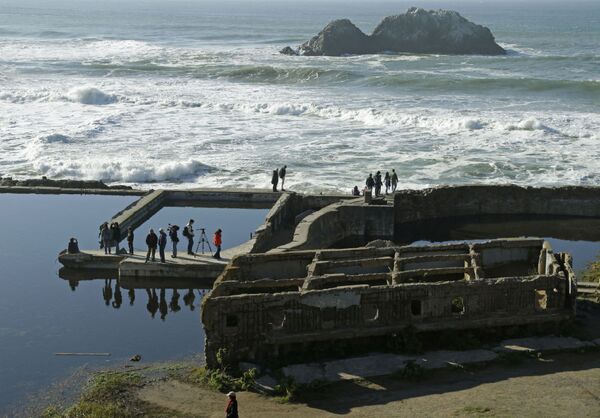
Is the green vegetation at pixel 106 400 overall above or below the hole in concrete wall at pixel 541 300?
below

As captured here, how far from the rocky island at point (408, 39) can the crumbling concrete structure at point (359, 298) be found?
77866 mm

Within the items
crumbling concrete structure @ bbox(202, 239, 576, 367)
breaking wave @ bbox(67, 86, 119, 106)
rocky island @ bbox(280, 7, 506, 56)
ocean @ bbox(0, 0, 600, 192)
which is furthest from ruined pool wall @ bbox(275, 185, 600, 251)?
rocky island @ bbox(280, 7, 506, 56)

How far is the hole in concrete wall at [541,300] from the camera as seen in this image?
18.2 meters

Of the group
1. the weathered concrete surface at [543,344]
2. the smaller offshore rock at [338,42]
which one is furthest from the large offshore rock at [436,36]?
the weathered concrete surface at [543,344]

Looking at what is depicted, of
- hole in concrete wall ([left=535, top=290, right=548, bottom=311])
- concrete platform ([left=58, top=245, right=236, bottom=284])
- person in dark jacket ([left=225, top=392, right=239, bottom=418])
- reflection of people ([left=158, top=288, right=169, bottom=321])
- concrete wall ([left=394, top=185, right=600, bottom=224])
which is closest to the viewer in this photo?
person in dark jacket ([left=225, top=392, right=239, bottom=418])

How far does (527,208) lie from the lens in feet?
96.0

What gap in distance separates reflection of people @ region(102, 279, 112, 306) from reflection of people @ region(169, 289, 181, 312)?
56.3 inches

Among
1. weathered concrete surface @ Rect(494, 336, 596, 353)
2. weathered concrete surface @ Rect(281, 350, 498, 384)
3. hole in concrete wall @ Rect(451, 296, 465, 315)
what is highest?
hole in concrete wall @ Rect(451, 296, 465, 315)

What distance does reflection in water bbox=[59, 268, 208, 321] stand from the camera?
71.6 feet

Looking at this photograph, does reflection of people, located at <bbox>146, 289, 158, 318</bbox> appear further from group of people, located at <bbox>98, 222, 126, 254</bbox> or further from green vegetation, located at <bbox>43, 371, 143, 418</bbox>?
green vegetation, located at <bbox>43, 371, 143, 418</bbox>

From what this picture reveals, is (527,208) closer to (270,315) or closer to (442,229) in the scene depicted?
(442,229)

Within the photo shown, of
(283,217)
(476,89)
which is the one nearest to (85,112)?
(476,89)

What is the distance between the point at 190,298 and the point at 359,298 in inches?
242

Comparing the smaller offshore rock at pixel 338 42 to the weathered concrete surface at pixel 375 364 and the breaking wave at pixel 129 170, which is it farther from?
the weathered concrete surface at pixel 375 364
